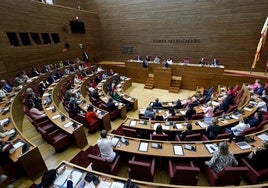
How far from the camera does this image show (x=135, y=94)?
11.0 m

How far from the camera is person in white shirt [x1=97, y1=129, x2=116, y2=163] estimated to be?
3.70m

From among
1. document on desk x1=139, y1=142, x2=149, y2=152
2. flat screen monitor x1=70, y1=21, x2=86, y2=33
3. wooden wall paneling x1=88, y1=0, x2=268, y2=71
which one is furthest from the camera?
flat screen monitor x1=70, y1=21, x2=86, y2=33

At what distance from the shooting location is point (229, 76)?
973 cm

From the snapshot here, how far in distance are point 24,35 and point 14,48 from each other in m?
1.31

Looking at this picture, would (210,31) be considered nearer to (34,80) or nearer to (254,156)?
(254,156)

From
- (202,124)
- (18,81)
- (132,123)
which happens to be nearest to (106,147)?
(132,123)

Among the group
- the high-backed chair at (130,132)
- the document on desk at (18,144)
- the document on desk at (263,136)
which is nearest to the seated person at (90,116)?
the high-backed chair at (130,132)

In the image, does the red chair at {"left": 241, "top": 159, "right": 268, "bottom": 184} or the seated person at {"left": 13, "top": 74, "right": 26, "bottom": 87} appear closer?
the red chair at {"left": 241, "top": 159, "right": 268, "bottom": 184}

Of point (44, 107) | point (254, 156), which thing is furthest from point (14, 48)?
point (254, 156)

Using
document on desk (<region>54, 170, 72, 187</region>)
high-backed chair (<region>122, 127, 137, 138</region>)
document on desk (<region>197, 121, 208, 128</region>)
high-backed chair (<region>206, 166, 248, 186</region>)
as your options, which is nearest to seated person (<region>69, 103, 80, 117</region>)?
high-backed chair (<region>122, 127, 137, 138</region>)

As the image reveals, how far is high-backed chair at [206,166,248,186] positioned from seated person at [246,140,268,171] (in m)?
0.50

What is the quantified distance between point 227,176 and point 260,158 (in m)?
0.88

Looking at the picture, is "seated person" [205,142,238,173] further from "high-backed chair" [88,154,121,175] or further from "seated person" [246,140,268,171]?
"high-backed chair" [88,154,121,175]

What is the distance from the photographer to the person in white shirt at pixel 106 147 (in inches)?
146
